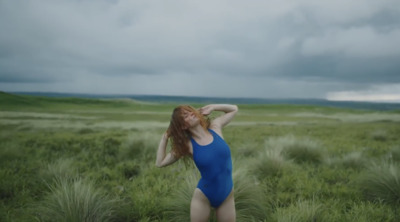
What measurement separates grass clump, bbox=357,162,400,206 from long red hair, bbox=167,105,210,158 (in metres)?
3.99

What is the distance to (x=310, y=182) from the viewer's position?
5699 millimetres

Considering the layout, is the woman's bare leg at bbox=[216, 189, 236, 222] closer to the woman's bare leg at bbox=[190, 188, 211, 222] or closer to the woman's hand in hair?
the woman's bare leg at bbox=[190, 188, 211, 222]

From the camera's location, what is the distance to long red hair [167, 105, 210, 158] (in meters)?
2.88

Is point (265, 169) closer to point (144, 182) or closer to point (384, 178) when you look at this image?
point (384, 178)

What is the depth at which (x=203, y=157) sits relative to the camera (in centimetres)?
281

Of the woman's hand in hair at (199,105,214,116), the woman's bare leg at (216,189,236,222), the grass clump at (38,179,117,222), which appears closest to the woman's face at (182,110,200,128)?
the woman's hand in hair at (199,105,214,116)

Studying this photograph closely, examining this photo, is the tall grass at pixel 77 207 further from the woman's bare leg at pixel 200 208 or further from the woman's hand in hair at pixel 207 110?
the woman's hand in hair at pixel 207 110

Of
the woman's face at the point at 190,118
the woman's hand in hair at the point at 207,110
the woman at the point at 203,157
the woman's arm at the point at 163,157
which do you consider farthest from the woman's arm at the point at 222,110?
the woman's arm at the point at 163,157

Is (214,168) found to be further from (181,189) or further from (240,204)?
(181,189)

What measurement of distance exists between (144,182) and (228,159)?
10.5ft

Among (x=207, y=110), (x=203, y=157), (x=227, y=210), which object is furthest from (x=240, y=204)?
(x=207, y=110)

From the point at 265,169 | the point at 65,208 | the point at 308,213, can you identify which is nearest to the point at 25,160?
the point at 65,208

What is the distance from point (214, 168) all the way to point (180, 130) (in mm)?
572

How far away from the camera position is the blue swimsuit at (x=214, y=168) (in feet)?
9.22
